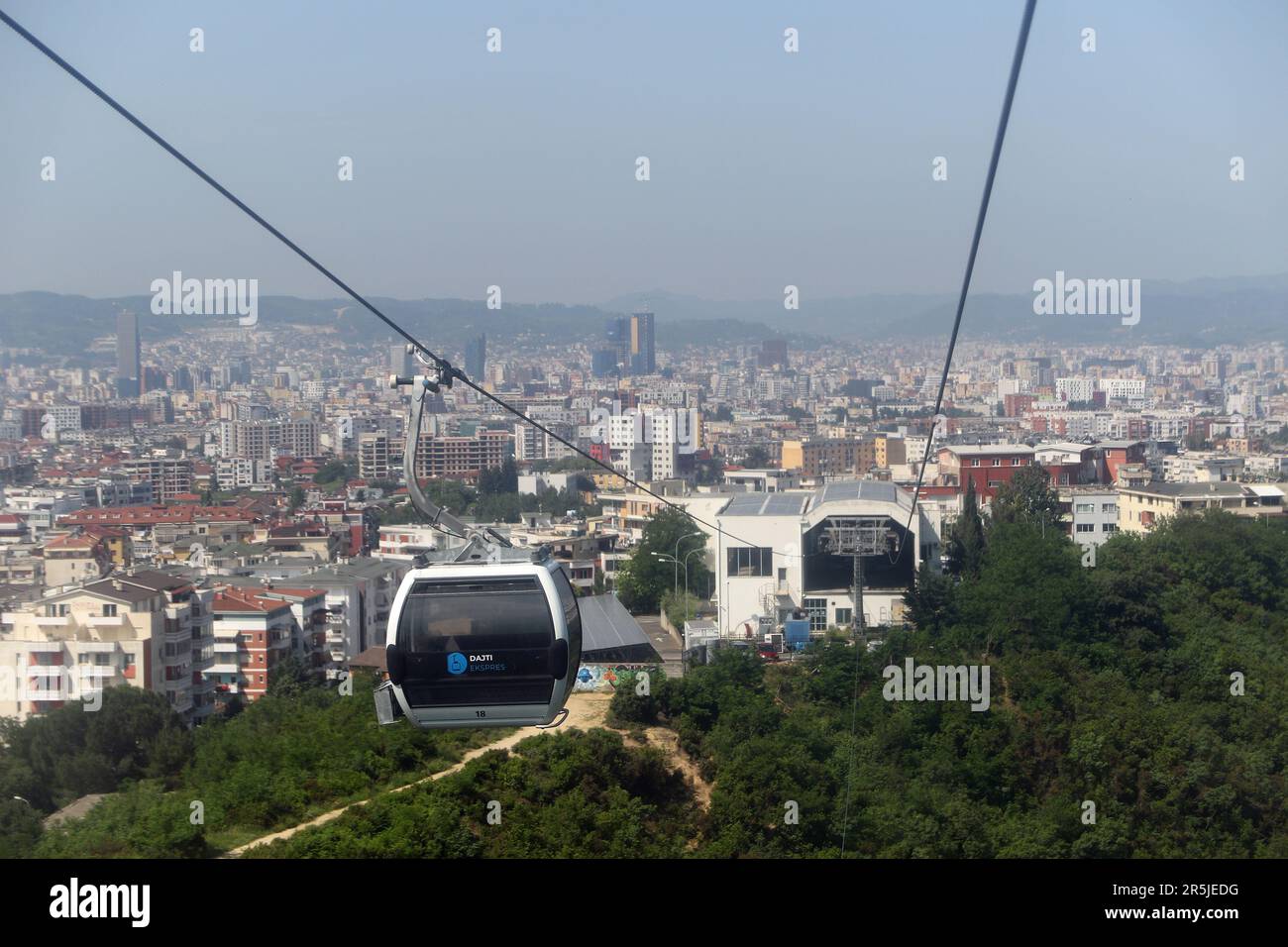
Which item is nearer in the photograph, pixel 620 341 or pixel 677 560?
pixel 677 560

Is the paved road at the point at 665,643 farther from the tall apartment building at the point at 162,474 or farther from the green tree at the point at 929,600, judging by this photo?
the tall apartment building at the point at 162,474

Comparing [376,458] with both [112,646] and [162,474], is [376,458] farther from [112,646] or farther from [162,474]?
[112,646]

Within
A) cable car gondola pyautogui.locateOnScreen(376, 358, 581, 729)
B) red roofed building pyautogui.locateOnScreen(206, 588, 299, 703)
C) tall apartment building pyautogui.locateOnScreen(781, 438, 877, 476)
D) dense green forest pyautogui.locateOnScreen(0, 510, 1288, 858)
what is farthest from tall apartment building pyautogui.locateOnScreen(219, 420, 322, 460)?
cable car gondola pyautogui.locateOnScreen(376, 358, 581, 729)

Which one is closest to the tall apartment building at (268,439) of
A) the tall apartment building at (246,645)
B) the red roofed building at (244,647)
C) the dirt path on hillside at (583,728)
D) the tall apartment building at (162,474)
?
the tall apartment building at (162,474)

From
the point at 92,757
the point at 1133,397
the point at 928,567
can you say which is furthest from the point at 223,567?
the point at 1133,397

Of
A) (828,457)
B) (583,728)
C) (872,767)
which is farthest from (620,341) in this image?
(872,767)
